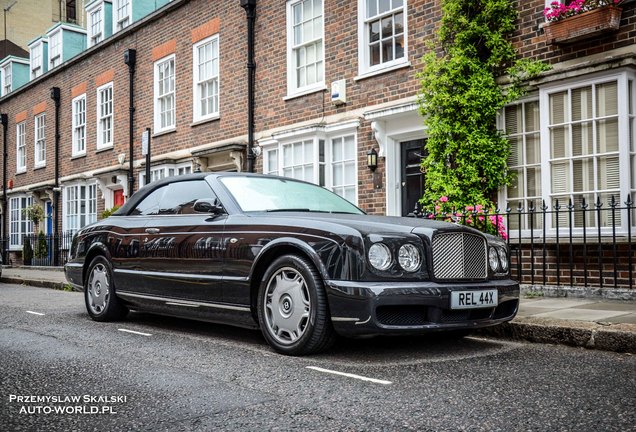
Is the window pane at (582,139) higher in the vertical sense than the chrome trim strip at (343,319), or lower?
higher

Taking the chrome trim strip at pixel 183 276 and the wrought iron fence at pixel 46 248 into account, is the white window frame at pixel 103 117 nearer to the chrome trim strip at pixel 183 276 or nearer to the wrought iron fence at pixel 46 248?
the wrought iron fence at pixel 46 248

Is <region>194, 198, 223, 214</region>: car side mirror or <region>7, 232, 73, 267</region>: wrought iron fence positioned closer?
<region>194, 198, 223, 214</region>: car side mirror

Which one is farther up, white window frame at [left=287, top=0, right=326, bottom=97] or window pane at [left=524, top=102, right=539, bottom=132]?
white window frame at [left=287, top=0, right=326, bottom=97]

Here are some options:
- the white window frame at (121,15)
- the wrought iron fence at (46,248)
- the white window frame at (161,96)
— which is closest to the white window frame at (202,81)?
the white window frame at (161,96)

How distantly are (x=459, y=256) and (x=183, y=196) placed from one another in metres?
2.77

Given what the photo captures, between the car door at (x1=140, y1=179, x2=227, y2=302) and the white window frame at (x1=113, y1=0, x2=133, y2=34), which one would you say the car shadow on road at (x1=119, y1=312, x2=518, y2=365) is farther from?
the white window frame at (x1=113, y1=0, x2=133, y2=34)

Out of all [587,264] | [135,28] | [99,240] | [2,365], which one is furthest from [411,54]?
[135,28]

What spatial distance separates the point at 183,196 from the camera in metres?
6.18

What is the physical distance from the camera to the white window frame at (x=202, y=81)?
14.8m

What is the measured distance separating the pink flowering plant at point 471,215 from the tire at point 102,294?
4.56m

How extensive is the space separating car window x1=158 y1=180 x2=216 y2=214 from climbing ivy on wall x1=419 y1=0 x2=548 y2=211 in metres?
4.31

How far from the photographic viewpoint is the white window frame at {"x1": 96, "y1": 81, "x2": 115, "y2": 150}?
18.8 m

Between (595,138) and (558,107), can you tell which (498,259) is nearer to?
(595,138)

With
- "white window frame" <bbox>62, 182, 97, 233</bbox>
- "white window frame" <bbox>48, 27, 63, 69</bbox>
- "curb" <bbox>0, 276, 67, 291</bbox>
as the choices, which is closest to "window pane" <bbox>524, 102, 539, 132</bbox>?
"curb" <bbox>0, 276, 67, 291</bbox>
